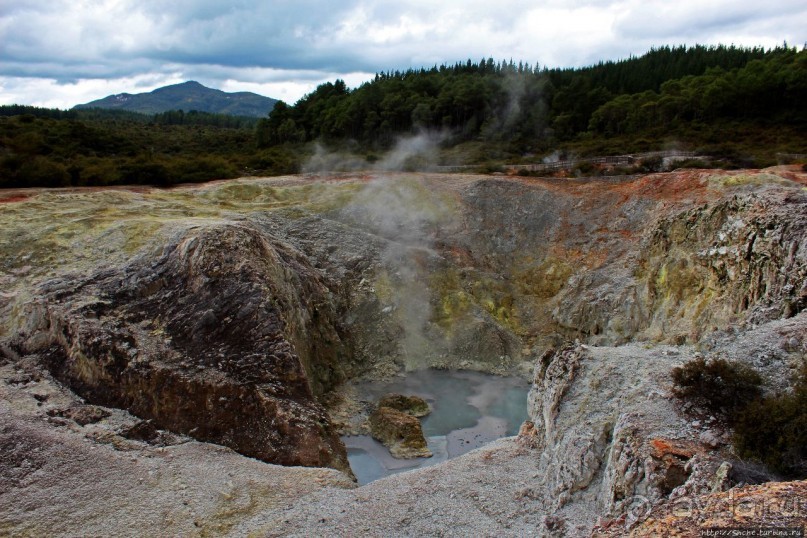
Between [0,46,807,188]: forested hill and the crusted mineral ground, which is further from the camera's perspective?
[0,46,807,188]: forested hill

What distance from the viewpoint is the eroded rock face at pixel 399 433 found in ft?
69.8

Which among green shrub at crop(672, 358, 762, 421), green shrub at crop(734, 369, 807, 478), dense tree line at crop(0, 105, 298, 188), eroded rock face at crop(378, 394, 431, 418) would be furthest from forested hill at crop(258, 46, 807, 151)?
green shrub at crop(734, 369, 807, 478)

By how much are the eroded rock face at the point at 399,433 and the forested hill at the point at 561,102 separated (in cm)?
4419

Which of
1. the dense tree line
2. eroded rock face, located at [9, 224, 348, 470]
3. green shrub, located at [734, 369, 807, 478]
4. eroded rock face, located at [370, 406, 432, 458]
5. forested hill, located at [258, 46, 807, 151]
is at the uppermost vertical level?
forested hill, located at [258, 46, 807, 151]

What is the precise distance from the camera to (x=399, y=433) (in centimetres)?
2194

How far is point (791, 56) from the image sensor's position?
64125 mm

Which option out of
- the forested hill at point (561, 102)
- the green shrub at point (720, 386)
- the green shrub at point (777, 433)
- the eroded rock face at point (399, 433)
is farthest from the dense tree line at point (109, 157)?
the green shrub at point (777, 433)

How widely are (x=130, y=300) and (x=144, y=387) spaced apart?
14.1ft

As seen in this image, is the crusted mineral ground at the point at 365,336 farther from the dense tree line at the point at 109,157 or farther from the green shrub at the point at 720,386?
the dense tree line at the point at 109,157

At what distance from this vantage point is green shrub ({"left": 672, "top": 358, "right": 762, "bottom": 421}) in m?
13.0

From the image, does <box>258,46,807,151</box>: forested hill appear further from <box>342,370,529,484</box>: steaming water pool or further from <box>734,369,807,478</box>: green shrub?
<box>734,369,807,478</box>: green shrub

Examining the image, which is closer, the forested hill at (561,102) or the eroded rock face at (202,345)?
the eroded rock face at (202,345)

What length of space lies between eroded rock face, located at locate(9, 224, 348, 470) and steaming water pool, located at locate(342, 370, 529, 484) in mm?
1828

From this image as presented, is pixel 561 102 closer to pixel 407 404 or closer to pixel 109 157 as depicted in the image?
pixel 109 157
